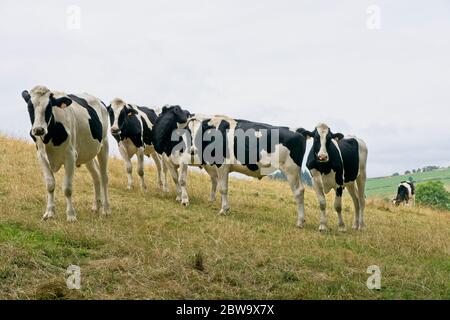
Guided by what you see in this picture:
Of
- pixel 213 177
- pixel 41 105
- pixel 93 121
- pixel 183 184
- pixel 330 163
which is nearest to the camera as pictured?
A: pixel 41 105

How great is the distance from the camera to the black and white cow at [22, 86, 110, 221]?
1192cm

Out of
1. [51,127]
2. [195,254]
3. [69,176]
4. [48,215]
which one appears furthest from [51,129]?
[195,254]

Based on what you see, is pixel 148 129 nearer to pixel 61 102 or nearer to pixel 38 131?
pixel 61 102

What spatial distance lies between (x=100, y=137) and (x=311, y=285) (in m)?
6.79

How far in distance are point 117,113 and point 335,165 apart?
6459 millimetres

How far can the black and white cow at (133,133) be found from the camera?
Answer: 1780 centimetres

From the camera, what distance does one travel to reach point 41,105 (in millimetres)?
11844

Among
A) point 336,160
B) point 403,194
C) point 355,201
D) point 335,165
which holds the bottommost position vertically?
point 403,194

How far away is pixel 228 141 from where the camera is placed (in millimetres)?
16062

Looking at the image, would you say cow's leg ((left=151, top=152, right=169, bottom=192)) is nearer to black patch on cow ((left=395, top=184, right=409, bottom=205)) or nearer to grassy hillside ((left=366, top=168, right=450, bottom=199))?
black patch on cow ((left=395, top=184, right=409, bottom=205))

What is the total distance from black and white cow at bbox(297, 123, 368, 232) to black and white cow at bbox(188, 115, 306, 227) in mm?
398

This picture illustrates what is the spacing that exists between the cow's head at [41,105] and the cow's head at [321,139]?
5.52 metres
